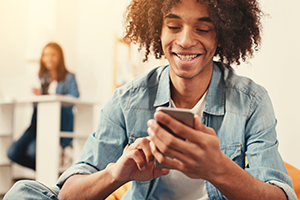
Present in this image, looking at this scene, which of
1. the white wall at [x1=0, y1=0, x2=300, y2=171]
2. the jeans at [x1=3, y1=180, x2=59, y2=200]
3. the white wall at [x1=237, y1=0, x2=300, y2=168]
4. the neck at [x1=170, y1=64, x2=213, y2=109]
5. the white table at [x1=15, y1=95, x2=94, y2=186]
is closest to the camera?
the jeans at [x1=3, y1=180, x2=59, y2=200]

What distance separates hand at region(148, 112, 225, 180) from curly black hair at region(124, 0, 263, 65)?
1.74 feet

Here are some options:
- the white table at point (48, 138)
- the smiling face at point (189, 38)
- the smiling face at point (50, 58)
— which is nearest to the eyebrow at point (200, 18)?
the smiling face at point (189, 38)

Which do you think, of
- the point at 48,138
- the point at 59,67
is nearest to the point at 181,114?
the point at 48,138

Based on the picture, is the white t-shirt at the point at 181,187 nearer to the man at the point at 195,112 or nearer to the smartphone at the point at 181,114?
the man at the point at 195,112

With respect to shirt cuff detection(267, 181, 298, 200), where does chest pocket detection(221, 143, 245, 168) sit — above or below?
above

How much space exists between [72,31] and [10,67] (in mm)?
967

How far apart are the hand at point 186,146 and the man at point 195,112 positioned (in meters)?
0.11

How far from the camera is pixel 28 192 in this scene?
811mm

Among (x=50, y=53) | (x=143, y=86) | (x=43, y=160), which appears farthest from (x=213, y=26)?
(x=50, y=53)

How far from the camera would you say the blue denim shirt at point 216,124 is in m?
0.86

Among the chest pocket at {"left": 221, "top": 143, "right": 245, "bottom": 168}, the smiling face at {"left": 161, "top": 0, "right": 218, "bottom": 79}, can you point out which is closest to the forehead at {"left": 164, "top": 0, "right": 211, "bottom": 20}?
the smiling face at {"left": 161, "top": 0, "right": 218, "bottom": 79}

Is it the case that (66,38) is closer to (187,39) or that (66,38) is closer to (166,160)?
(187,39)

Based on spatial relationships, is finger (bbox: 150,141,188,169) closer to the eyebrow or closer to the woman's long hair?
the eyebrow

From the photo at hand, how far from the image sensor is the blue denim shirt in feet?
2.83
